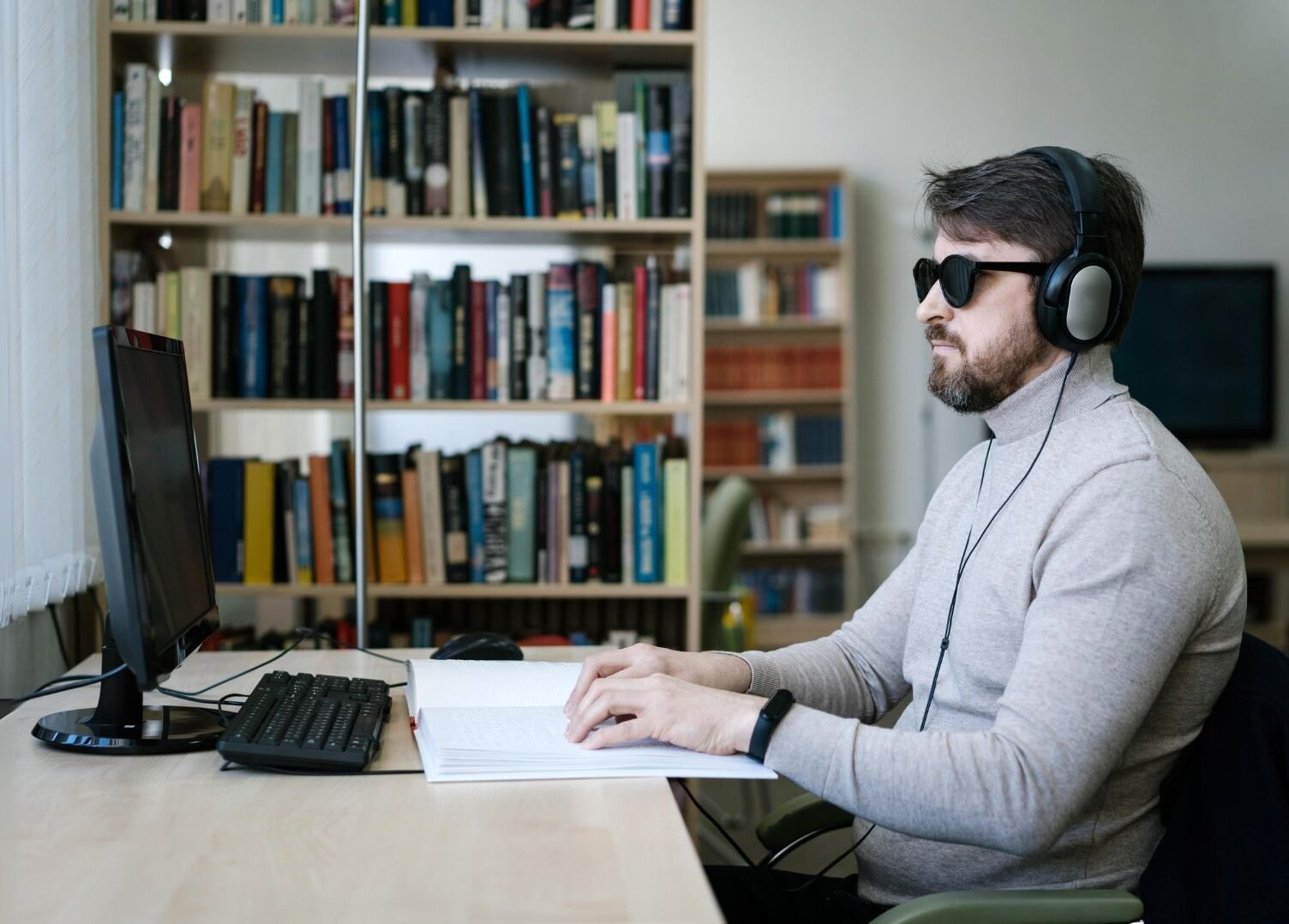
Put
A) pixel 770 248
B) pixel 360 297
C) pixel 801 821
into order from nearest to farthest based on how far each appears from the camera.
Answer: pixel 801 821 → pixel 360 297 → pixel 770 248

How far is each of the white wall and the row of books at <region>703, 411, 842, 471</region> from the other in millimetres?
368

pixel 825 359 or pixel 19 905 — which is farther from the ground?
pixel 825 359

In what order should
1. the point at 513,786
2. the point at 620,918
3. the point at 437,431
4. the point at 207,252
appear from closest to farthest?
the point at 620,918
the point at 513,786
the point at 207,252
the point at 437,431

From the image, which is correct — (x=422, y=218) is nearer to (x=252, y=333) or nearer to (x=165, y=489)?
(x=252, y=333)

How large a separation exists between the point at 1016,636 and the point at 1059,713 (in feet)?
0.63

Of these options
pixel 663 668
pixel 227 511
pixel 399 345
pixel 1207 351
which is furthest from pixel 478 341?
pixel 1207 351

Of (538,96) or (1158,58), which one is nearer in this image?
(538,96)

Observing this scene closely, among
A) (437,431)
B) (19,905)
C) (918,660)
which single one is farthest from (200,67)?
(437,431)

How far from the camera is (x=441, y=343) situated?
262 cm

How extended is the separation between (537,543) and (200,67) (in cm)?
124

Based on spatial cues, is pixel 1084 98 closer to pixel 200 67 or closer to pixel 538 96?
pixel 538 96

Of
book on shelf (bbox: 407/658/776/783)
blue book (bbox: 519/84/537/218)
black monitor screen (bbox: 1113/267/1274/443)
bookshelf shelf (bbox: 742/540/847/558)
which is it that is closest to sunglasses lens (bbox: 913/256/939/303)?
book on shelf (bbox: 407/658/776/783)

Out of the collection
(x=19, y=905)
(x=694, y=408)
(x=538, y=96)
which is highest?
(x=538, y=96)

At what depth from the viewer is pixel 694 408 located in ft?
8.48
